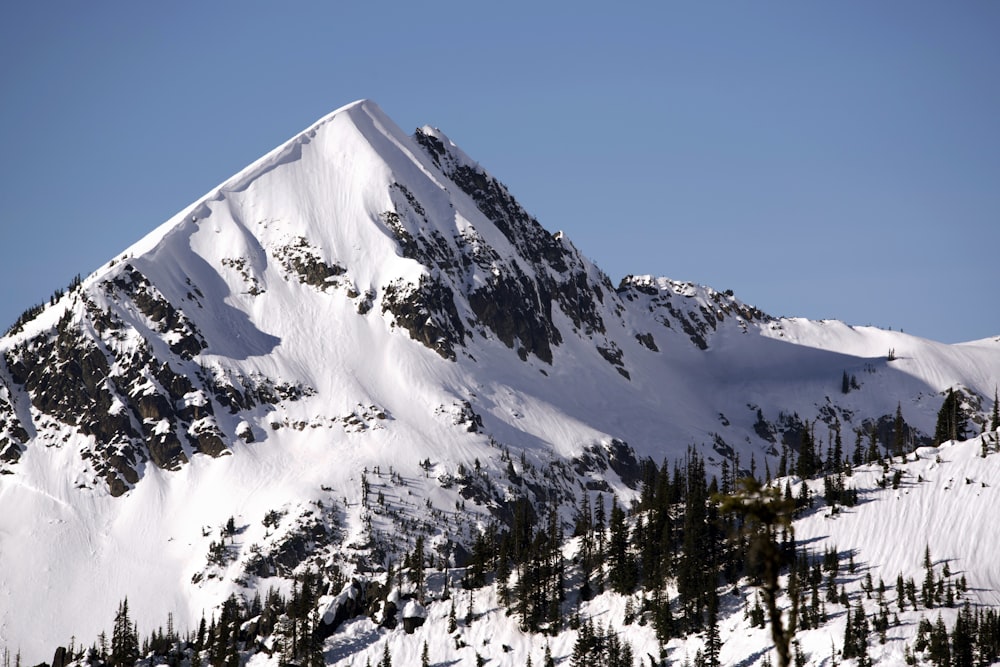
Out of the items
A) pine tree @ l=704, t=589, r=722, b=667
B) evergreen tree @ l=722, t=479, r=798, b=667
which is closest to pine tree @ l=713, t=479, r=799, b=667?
evergreen tree @ l=722, t=479, r=798, b=667

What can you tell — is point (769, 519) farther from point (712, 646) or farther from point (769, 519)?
point (712, 646)

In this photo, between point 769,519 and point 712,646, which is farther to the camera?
point 712,646

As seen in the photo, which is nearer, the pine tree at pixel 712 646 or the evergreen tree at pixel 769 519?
the evergreen tree at pixel 769 519

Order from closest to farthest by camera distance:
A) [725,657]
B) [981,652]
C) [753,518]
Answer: [753,518], [981,652], [725,657]

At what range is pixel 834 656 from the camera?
17900cm

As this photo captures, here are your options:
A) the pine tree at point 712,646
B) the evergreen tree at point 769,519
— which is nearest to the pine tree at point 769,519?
the evergreen tree at point 769,519

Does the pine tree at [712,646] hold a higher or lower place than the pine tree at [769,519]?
lower

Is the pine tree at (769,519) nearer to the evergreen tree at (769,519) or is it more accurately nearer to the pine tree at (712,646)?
the evergreen tree at (769,519)

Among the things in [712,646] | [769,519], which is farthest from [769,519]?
[712,646]

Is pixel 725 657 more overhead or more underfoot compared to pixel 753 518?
more underfoot

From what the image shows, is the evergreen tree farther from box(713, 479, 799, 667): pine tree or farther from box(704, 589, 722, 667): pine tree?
box(704, 589, 722, 667): pine tree

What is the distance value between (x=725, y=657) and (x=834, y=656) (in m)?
17.9

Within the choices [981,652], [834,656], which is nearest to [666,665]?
[834,656]

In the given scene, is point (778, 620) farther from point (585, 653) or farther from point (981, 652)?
point (585, 653)
